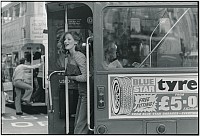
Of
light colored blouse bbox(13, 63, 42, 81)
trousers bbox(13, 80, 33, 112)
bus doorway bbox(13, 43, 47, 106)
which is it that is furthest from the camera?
bus doorway bbox(13, 43, 47, 106)

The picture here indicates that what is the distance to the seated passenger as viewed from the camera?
527 cm

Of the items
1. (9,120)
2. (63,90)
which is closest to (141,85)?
(63,90)

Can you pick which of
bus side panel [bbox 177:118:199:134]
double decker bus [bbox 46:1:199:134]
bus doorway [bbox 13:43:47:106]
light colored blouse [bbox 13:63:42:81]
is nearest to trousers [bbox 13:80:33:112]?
light colored blouse [bbox 13:63:42:81]

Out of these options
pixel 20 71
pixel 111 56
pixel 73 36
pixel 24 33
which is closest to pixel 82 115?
pixel 111 56

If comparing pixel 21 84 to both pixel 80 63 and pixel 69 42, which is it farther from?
pixel 80 63

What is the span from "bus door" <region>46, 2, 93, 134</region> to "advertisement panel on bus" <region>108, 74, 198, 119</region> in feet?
3.84

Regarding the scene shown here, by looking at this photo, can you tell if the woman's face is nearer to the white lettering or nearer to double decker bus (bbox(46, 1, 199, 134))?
double decker bus (bbox(46, 1, 199, 134))

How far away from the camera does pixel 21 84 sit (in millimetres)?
11000

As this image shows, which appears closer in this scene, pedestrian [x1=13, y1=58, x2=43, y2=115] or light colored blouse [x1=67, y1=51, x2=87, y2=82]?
light colored blouse [x1=67, y1=51, x2=87, y2=82]

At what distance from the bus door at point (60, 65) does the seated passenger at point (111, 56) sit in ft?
3.41

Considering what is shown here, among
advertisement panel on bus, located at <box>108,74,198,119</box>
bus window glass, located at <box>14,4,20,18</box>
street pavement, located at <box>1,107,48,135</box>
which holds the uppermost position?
bus window glass, located at <box>14,4,20,18</box>

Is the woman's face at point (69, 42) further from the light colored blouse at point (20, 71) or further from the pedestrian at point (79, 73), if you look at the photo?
the light colored blouse at point (20, 71)

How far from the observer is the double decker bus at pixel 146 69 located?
523 cm

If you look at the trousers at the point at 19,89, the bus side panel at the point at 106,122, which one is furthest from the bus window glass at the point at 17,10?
the bus side panel at the point at 106,122
